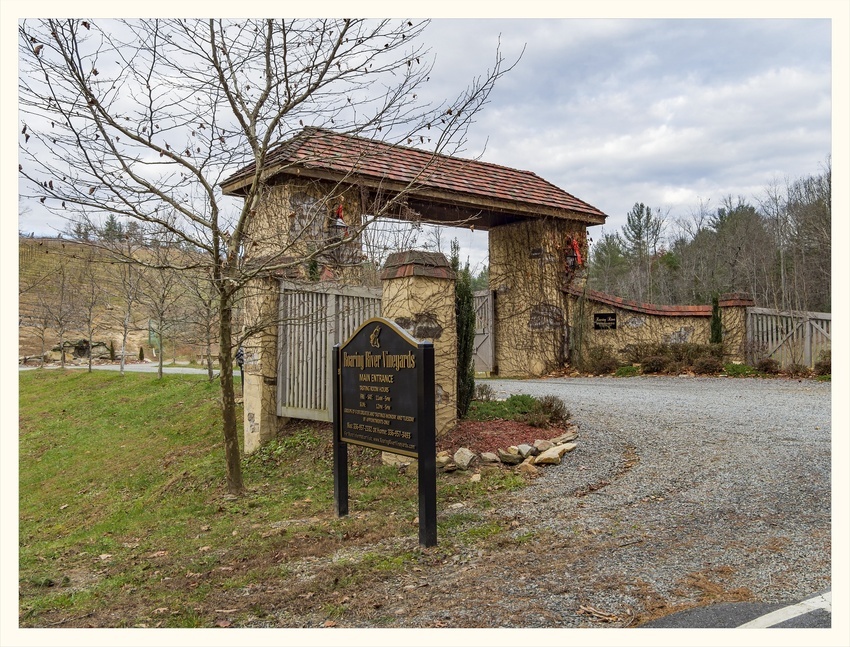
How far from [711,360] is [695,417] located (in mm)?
6838

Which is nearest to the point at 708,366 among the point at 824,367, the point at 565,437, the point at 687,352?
the point at 687,352

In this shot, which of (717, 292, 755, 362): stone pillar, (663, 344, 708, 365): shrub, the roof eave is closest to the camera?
the roof eave

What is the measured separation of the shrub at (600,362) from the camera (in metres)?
16.0

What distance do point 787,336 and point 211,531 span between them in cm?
1486

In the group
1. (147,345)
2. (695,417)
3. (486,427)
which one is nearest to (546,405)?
(486,427)

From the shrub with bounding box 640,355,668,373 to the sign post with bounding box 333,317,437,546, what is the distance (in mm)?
11246

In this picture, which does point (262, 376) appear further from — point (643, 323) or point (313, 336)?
point (643, 323)

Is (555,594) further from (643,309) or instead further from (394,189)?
(643,309)

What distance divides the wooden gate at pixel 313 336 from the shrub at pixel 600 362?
29.3ft

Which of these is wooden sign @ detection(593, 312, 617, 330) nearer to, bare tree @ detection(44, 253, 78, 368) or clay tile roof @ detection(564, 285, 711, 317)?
clay tile roof @ detection(564, 285, 711, 317)

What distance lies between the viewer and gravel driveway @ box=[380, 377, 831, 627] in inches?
146

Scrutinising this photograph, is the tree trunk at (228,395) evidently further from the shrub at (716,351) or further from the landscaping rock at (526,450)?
the shrub at (716,351)

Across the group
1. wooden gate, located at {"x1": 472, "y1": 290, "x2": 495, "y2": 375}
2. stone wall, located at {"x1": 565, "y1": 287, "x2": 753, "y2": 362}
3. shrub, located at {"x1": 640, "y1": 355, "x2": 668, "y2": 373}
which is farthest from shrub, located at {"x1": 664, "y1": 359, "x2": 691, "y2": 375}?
wooden gate, located at {"x1": 472, "y1": 290, "x2": 495, "y2": 375}

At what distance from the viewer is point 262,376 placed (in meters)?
9.24
